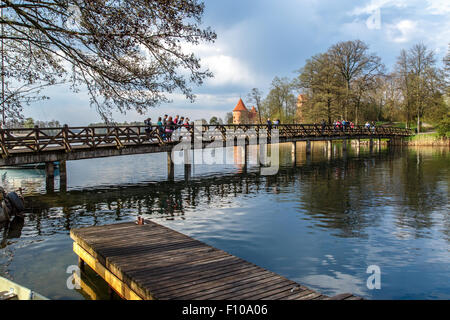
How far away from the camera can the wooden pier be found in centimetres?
520

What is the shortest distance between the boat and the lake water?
1.82 meters

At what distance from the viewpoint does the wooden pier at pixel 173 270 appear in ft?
17.1

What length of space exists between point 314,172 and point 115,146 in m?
14.0

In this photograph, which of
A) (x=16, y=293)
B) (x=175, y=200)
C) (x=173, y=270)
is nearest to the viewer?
(x=16, y=293)

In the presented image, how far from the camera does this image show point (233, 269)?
6141 millimetres

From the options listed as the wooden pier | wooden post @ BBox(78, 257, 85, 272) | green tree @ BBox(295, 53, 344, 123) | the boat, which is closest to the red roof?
green tree @ BBox(295, 53, 344, 123)

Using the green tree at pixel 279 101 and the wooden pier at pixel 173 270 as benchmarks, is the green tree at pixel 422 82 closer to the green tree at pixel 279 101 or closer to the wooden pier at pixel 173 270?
the green tree at pixel 279 101

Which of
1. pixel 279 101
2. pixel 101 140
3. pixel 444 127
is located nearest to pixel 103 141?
pixel 101 140

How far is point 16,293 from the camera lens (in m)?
5.12

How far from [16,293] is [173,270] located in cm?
228

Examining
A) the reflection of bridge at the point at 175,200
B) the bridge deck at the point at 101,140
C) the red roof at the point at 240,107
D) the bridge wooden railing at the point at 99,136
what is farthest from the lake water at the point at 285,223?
the red roof at the point at 240,107

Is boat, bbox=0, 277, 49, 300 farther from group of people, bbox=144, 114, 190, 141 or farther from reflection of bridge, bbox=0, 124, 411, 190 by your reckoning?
group of people, bbox=144, 114, 190, 141

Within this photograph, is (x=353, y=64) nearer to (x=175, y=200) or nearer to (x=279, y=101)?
(x=279, y=101)
